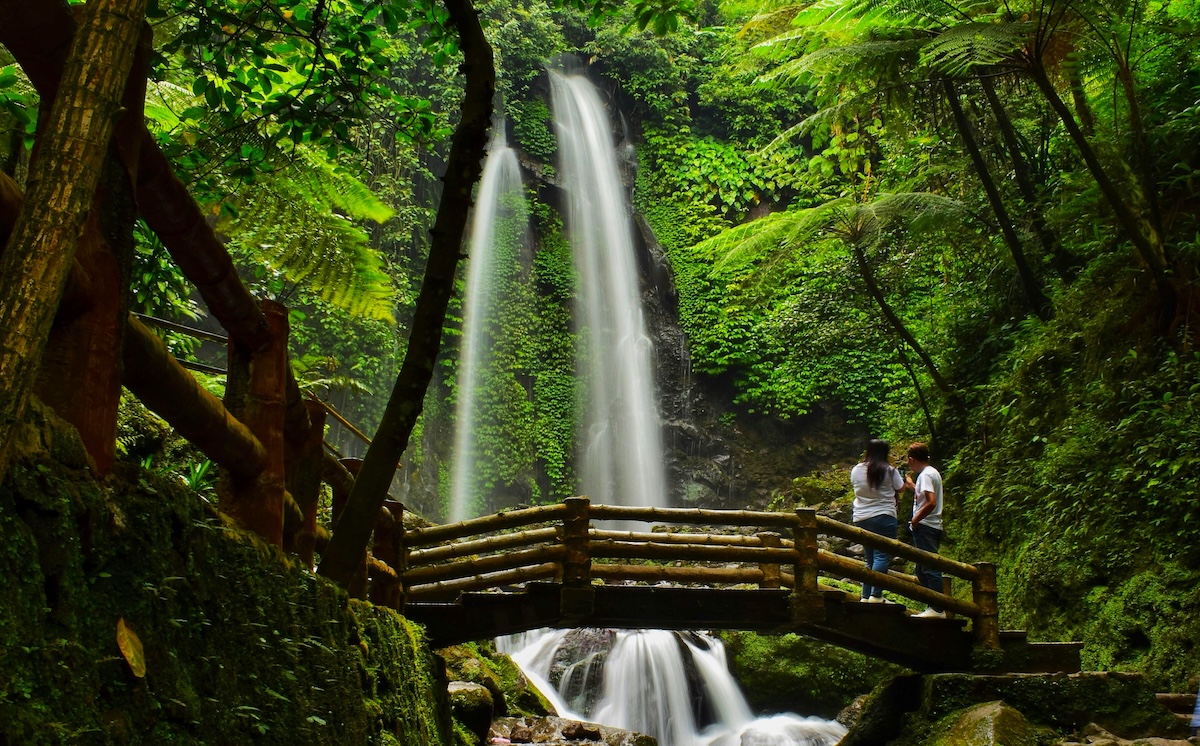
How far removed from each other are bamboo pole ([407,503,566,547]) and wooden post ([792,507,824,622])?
1.87m

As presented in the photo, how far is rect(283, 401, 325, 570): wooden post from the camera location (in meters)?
3.58

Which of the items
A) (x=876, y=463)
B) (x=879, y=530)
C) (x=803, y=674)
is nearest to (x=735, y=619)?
(x=879, y=530)

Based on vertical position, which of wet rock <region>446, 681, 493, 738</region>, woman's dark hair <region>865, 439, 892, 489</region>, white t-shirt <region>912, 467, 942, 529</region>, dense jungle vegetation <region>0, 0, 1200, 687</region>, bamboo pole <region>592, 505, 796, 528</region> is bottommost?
wet rock <region>446, 681, 493, 738</region>

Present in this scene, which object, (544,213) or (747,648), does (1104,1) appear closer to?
(747,648)

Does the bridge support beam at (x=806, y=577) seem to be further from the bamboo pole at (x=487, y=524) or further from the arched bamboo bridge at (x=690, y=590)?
the bamboo pole at (x=487, y=524)

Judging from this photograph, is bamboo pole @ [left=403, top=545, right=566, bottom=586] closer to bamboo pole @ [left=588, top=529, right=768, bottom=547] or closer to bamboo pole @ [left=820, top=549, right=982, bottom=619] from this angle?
bamboo pole @ [left=588, top=529, right=768, bottom=547]

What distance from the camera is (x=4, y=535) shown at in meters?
1.39

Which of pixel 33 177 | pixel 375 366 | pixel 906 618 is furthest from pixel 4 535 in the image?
pixel 375 366

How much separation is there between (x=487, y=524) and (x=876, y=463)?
3.24m

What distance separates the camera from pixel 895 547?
698 centimetres

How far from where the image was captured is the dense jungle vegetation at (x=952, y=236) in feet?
12.8

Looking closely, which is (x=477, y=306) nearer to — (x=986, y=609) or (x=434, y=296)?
(x=986, y=609)

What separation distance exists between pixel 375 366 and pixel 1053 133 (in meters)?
11.8

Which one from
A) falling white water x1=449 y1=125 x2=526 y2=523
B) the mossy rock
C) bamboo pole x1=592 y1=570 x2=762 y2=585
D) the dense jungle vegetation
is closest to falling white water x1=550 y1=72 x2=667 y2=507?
falling white water x1=449 y1=125 x2=526 y2=523
